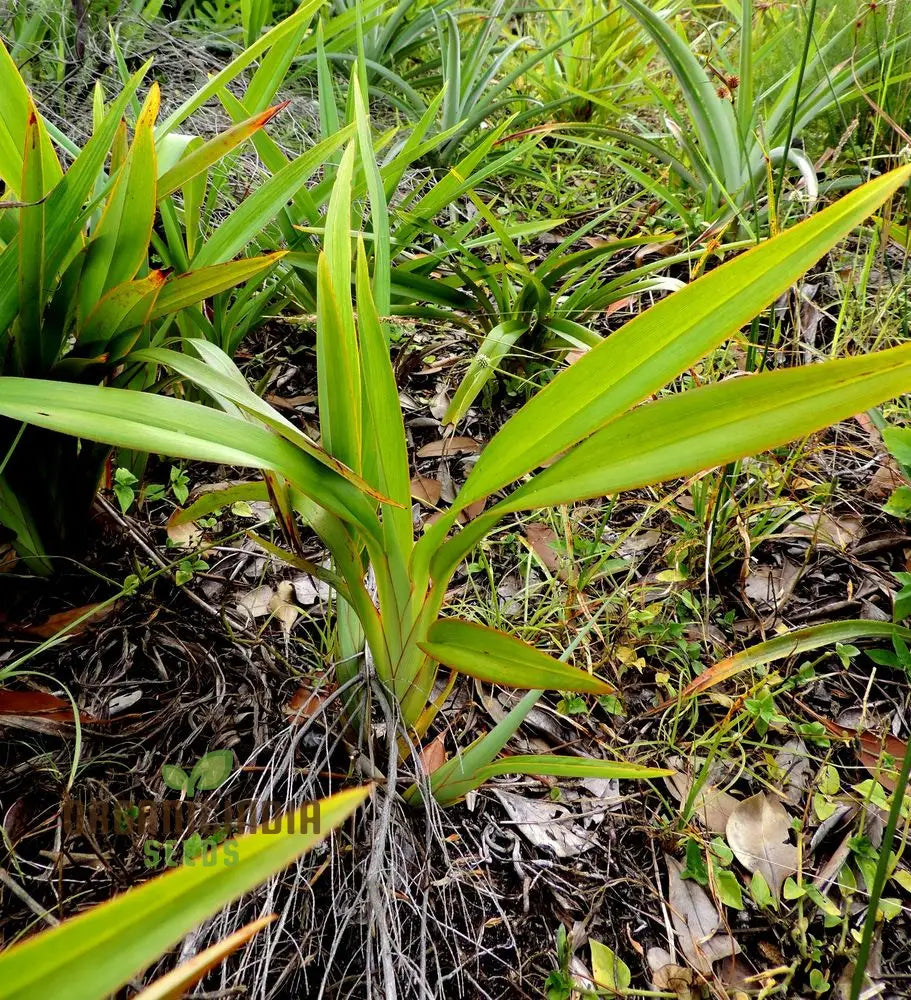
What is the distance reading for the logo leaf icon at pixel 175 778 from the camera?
2.59 feet

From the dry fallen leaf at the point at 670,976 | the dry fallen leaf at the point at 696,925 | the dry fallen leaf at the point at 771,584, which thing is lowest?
the dry fallen leaf at the point at 670,976

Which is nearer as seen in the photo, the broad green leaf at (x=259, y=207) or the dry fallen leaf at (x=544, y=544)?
the broad green leaf at (x=259, y=207)

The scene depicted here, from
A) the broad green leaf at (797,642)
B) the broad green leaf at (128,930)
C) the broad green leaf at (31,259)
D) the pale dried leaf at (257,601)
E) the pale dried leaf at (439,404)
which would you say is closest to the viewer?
Result: the broad green leaf at (128,930)

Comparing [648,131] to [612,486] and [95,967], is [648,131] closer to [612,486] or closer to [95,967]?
[612,486]

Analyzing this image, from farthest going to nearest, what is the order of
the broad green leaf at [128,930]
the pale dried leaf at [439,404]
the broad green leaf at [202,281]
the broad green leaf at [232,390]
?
the pale dried leaf at [439,404] → the broad green leaf at [202,281] → the broad green leaf at [232,390] → the broad green leaf at [128,930]

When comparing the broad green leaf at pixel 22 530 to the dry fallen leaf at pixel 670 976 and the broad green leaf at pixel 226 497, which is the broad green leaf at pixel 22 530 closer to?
the broad green leaf at pixel 226 497

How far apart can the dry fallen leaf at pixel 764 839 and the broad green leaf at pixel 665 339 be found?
1.94 ft

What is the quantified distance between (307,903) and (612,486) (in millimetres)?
524

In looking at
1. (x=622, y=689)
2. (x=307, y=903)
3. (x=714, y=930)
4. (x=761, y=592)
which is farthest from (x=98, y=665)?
(x=761, y=592)

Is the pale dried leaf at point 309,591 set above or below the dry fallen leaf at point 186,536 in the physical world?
below

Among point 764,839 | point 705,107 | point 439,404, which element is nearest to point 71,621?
point 439,404

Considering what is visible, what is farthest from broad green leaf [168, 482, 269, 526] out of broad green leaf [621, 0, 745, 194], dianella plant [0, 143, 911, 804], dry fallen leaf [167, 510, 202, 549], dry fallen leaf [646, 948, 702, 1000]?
broad green leaf [621, 0, 745, 194]

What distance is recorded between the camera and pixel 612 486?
0.56 metres

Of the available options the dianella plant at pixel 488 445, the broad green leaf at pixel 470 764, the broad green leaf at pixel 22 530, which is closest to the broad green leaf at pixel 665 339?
the dianella plant at pixel 488 445
